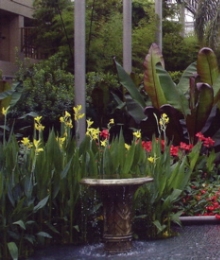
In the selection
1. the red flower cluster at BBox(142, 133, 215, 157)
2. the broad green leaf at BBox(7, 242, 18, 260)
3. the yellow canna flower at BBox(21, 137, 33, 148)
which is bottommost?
the broad green leaf at BBox(7, 242, 18, 260)

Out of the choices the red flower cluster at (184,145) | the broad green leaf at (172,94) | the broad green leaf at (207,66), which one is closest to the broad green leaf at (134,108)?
the broad green leaf at (172,94)

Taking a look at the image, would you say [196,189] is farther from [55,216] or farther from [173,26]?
[173,26]

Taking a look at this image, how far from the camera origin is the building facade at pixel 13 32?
2842 cm

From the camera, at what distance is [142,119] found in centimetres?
1329

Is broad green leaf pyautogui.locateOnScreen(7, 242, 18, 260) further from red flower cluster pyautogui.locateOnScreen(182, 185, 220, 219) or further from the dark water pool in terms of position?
red flower cluster pyautogui.locateOnScreen(182, 185, 220, 219)

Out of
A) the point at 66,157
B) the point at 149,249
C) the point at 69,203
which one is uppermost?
the point at 66,157

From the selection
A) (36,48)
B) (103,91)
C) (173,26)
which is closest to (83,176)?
(103,91)

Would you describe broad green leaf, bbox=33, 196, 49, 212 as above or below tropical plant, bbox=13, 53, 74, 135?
below

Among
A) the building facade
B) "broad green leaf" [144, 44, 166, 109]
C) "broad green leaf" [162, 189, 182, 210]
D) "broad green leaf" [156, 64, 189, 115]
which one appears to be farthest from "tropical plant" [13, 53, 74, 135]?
the building facade

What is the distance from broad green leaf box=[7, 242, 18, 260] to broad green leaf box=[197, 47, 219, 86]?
6.73 m

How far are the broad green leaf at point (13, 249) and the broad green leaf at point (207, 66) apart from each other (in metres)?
6.73

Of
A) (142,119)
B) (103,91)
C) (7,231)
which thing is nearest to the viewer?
(7,231)

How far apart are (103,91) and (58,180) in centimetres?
726

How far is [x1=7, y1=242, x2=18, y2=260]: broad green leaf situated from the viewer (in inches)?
276
